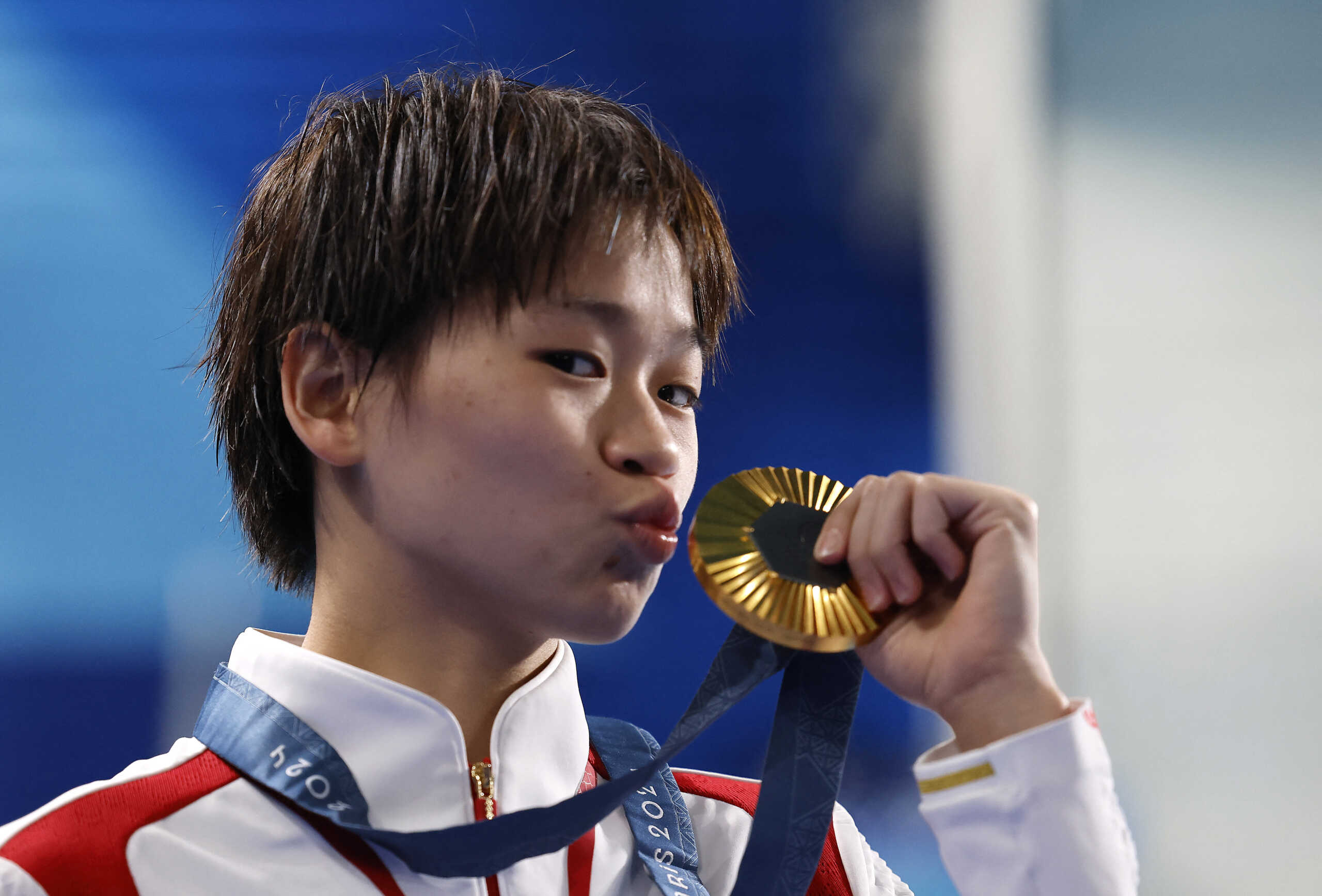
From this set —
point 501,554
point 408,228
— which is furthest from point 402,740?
point 408,228

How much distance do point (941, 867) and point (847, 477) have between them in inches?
20.1

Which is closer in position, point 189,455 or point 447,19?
point 189,455

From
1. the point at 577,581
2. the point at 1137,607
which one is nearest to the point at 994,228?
the point at 1137,607

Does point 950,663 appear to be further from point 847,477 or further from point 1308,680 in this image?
point 1308,680

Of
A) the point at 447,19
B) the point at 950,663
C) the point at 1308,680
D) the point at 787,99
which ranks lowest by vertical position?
the point at 1308,680

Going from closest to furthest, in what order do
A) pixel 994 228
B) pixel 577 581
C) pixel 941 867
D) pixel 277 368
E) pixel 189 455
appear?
1. pixel 577 581
2. pixel 277 368
3. pixel 189 455
4. pixel 941 867
5. pixel 994 228

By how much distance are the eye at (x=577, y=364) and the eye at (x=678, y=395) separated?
0.09 m

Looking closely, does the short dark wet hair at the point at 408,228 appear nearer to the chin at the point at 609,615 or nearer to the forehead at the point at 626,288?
the forehead at the point at 626,288

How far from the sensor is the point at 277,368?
3.05ft

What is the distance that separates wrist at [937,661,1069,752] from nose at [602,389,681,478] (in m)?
0.27

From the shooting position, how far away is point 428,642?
859 mm

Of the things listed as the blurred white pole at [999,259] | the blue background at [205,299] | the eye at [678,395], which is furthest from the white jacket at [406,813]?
the blurred white pole at [999,259]

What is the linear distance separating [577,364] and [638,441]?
0.07m

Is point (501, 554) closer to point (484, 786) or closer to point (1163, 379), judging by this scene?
point (484, 786)
